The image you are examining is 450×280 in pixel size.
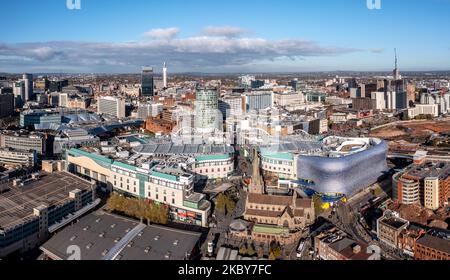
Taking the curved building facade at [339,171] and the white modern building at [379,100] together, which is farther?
the white modern building at [379,100]

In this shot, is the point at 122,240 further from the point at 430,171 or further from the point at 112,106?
Result: the point at 112,106

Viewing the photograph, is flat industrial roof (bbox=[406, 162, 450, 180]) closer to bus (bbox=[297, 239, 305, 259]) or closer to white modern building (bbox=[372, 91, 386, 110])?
bus (bbox=[297, 239, 305, 259])

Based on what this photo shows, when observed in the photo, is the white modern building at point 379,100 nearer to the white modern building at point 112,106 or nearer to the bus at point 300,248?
the white modern building at point 112,106

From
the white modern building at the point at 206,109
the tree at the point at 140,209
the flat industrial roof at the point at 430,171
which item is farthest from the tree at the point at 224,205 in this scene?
the white modern building at the point at 206,109

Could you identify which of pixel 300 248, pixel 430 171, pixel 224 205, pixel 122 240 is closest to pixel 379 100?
pixel 430 171

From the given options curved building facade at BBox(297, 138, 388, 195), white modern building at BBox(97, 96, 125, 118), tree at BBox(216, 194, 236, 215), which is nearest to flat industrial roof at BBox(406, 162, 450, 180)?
curved building facade at BBox(297, 138, 388, 195)
